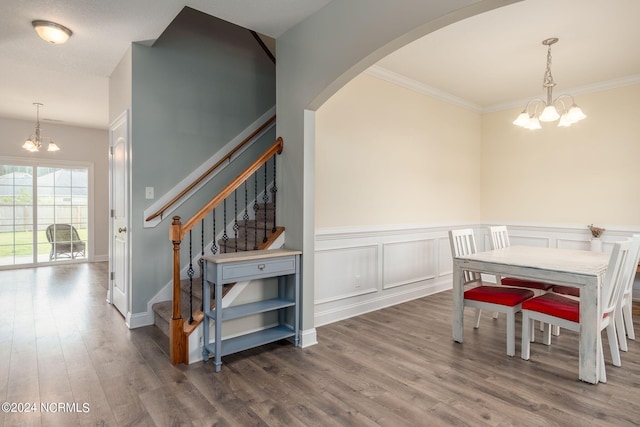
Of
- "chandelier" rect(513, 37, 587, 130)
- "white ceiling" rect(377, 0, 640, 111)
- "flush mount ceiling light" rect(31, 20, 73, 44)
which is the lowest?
"chandelier" rect(513, 37, 587, 130)

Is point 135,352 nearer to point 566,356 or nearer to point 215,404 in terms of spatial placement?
point 215,404

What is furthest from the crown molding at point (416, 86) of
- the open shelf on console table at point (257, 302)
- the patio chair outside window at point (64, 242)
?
the patio chair outside window at point (64, 242)

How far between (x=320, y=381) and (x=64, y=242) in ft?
22.5

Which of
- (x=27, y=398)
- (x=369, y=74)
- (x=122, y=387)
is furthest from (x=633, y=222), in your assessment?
(x=27, y=398)

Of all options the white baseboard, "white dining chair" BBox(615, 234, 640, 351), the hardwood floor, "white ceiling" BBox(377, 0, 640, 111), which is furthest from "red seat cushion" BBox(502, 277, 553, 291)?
"white ceiling" BBox(377, 0, 640, 111)

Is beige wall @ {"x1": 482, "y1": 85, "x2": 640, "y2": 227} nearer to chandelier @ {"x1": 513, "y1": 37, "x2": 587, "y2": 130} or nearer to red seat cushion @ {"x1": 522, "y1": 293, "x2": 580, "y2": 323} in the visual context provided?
chandelier @ {"x1": 513, "y1": 37, "x2": 587, "y2": 130}

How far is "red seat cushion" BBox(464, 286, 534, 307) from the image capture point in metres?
2.92

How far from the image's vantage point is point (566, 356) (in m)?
2.87

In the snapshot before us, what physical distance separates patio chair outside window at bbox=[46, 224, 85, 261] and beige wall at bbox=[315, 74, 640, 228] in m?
6.08

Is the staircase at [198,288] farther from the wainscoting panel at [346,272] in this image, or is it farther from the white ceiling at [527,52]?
the white ceiling at [527,52]

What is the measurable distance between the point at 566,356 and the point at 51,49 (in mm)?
5420

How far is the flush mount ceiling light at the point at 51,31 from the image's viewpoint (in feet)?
9.66

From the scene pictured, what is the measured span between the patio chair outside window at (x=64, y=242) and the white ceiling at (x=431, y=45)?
267 centimetres

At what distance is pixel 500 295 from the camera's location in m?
3.00
